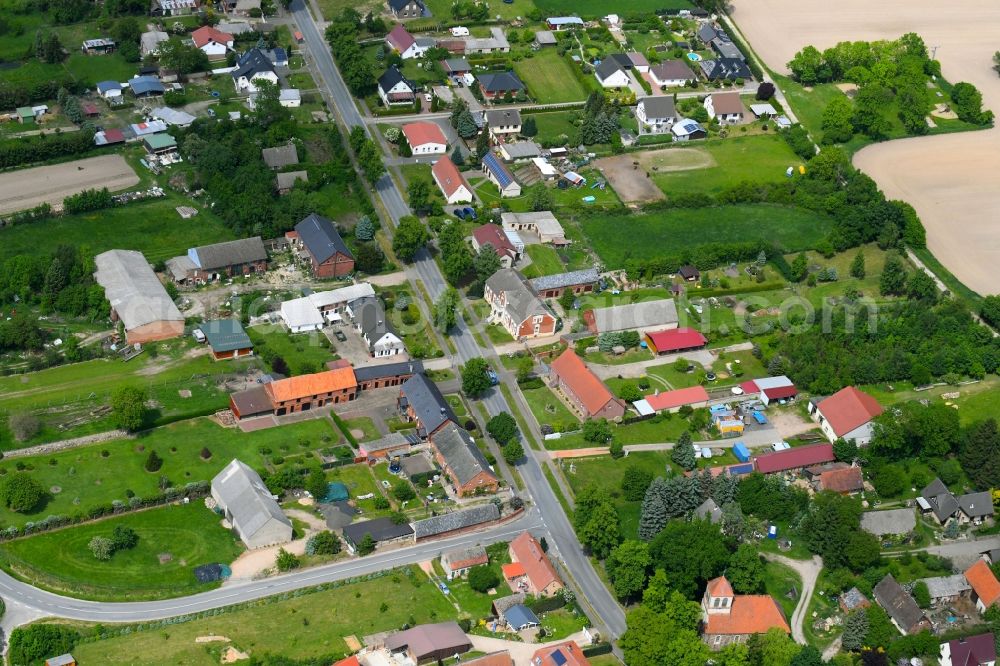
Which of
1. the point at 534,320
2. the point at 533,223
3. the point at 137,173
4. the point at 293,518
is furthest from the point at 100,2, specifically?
the point at 293,518

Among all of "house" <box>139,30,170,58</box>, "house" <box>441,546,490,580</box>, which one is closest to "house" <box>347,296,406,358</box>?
"house" <box>441,546,490,580</box>

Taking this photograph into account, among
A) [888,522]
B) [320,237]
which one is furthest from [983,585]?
[320,237]

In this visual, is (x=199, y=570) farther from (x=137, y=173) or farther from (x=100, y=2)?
(x=100, y=2)

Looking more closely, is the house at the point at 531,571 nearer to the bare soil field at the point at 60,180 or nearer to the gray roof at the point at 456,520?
the gray roof at the point at 456,520

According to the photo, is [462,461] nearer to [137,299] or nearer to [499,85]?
[137,299]

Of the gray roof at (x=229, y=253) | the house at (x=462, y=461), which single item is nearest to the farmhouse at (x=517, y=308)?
the house at (x=462, y=461)

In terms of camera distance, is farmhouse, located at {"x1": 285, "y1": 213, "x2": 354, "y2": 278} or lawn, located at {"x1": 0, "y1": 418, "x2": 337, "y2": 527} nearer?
lawn, located at {"x1": 0, "y1": 418, "x2": 337, "y2": 527}

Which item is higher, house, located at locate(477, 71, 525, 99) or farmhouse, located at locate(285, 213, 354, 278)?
house, located at locate(477, 71, 525, 99)

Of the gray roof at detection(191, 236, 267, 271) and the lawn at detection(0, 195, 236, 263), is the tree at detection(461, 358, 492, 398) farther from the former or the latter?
the lawn at detection(0, 195, 236, 263)
